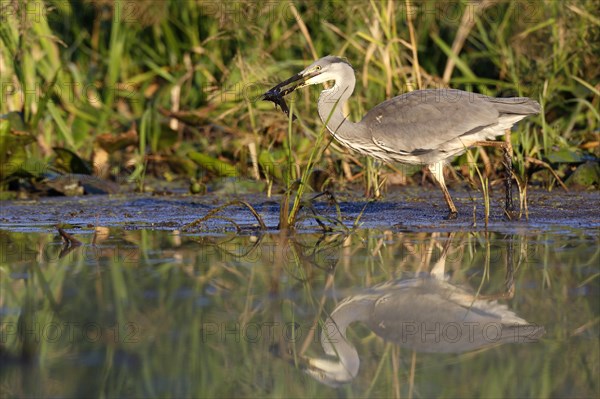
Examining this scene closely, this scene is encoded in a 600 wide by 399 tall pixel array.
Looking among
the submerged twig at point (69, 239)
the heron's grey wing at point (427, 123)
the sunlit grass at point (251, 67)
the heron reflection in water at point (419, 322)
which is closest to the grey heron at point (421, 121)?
the heron's grey wing at point (427, 123)

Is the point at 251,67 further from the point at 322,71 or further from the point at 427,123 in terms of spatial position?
the point at 427,123

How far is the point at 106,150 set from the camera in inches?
357

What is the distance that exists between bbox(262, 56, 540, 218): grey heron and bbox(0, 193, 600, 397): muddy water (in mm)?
680

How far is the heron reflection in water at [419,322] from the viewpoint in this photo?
3381mm

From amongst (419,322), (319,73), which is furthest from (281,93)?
(419,322)

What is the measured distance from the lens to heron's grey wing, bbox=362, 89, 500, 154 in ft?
21.6

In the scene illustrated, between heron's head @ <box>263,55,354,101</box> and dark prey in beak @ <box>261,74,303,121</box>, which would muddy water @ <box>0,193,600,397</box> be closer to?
dark prey in beak @ <box>261,74,303,121</box>

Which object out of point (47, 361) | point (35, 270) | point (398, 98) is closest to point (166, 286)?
point (35, 270)

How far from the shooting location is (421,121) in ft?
21.7

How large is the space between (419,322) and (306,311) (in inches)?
18.1

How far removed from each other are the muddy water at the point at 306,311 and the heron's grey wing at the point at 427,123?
26.1 inches

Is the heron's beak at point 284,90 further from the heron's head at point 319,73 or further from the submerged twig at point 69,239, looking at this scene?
the submerged twig at point 69,239

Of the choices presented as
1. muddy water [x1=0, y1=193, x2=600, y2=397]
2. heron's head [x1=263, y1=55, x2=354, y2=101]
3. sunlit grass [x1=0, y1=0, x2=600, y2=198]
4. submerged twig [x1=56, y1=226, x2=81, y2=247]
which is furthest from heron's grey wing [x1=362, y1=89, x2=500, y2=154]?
submerged twig [x1=56, y1=226, x2=81, y2=247]

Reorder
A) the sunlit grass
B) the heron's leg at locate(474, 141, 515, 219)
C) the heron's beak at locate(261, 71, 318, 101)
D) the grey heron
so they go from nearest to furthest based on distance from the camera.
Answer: the heron's leg at locate(474, 141, 515, 219) → the grey heron → the heron's beak at locate(261, 71, 318, 101) → the sunlit grass
